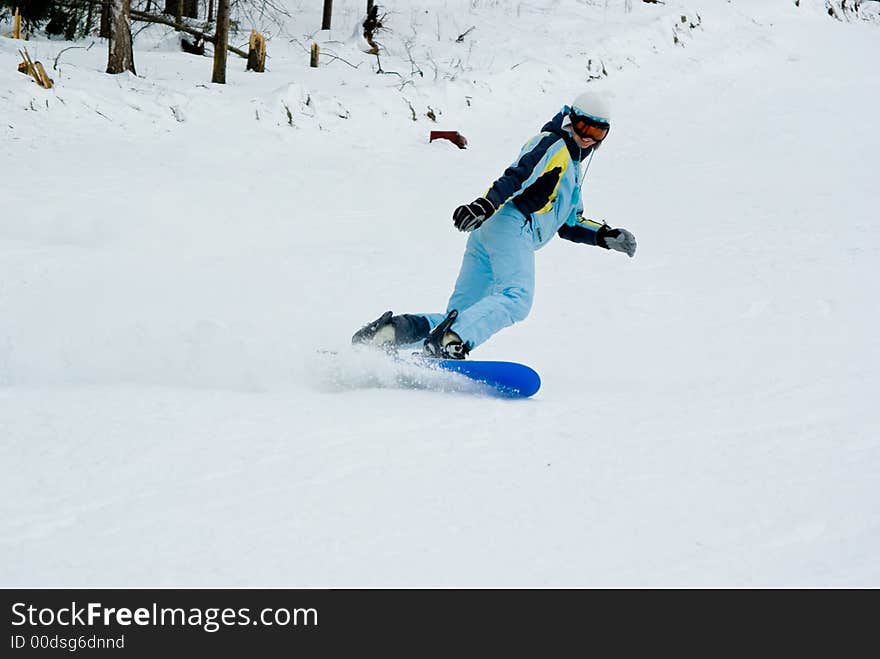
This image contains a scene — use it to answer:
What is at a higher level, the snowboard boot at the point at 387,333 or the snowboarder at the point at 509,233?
the snowboarder at the point at 509,233

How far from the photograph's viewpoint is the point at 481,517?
2.50m

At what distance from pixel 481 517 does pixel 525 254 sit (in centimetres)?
196

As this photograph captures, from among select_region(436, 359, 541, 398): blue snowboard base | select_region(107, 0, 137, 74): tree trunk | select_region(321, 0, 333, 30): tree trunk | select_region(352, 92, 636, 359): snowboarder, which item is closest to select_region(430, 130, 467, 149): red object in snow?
select_region(107, 0, 137, 74): tree trunk

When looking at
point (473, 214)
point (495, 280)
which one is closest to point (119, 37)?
point (495, 280)

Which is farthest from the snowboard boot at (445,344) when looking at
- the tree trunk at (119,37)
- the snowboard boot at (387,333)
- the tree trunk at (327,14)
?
the tree trunk at (327,14)

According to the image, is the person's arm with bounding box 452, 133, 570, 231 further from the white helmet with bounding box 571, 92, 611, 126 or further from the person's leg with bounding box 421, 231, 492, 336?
the person's leg with bounding box 421, 231, 492, 336

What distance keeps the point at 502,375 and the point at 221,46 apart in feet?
31.0

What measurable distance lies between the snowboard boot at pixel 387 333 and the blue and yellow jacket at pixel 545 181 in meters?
0.70

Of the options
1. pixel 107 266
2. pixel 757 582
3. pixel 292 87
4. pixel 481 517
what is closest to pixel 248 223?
pixel 107 266

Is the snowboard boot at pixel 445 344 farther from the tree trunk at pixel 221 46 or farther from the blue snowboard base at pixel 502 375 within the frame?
the tree trunk at pixel 221 46

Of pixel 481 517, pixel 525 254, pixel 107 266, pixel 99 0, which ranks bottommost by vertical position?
pixel 107 266

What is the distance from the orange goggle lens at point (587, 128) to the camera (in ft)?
13.6

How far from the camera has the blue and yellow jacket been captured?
4031mm
